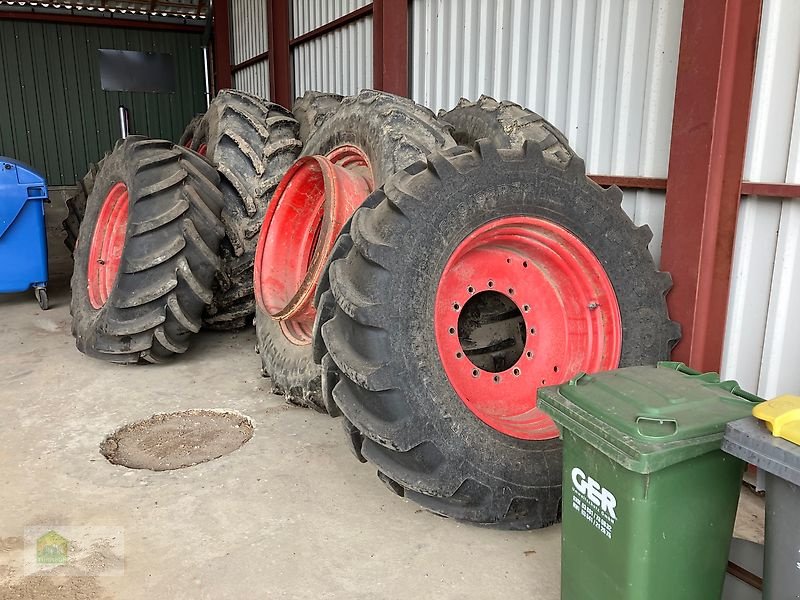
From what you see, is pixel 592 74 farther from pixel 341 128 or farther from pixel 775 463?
pixel 775 463

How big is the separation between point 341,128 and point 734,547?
2.61 m

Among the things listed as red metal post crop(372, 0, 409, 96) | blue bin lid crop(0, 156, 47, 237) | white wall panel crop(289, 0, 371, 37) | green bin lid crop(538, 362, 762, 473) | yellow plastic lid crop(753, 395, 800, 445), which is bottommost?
green bin lid crop(538, 362, 762, 473)

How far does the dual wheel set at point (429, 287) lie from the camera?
216 cm

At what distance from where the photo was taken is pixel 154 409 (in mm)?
3518

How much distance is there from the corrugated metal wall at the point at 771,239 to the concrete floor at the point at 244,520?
21.9 inches

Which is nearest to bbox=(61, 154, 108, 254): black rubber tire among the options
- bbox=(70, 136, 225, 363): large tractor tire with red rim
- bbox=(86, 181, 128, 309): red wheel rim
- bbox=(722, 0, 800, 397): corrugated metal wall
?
bbox=(86, 181, 128, 309): red wheel rim

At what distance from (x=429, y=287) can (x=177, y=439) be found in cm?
167

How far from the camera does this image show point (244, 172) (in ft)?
13.9

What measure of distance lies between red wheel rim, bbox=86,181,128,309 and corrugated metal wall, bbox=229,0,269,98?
4618 millimetres

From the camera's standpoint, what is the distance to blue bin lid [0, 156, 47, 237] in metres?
5.17

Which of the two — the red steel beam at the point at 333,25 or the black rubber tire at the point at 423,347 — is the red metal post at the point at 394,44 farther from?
the black rubber tire at the point at 423,347

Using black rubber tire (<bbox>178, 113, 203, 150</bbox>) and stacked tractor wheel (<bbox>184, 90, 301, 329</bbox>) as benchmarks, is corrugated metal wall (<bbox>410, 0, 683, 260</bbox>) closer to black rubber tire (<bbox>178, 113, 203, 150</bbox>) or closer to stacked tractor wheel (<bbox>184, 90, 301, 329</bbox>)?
stacked tractor wheel (<bbox>184, 90, 301, 329</bbox>)

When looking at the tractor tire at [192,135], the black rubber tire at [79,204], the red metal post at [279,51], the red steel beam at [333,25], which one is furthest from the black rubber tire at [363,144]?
the red metal post at [279,51]

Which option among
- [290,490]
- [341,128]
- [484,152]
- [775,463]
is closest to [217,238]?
[341,128]
